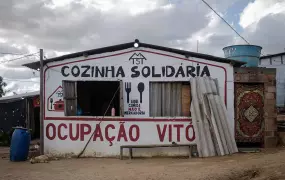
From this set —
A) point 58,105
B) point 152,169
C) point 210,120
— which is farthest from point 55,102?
point 210,120

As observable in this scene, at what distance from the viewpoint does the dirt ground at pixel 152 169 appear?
6859 millimetres

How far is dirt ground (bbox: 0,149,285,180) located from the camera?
6.86 meters

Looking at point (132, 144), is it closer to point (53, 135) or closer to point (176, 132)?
point (176, 132)

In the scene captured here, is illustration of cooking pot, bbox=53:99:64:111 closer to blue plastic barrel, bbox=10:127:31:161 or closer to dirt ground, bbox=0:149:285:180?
blue plastic barrel, bbox=10:127:31:161

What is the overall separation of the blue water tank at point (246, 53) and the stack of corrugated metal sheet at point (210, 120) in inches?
54.8

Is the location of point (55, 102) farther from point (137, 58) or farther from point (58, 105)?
point (137, 58)

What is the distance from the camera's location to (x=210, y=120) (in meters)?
9.81

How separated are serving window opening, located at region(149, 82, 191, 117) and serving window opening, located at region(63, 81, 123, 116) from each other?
1.08 m

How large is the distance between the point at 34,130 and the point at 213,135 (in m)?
10.6

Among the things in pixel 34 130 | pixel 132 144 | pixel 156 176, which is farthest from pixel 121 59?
pixel 34 130

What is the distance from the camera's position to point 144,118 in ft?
33.3

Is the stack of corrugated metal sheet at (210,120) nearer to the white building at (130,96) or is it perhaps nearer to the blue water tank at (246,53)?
the white building at (130,96)

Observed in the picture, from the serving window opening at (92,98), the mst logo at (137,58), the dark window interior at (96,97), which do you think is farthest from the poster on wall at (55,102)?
the mst logo at (137,58)

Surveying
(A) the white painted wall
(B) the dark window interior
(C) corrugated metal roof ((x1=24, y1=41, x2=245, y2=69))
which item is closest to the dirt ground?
(A) the white painted wall
